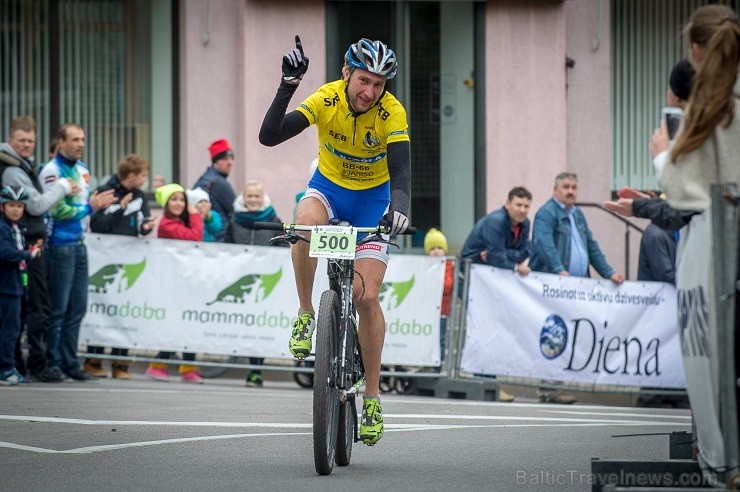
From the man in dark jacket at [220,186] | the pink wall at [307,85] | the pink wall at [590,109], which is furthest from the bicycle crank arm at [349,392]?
the pink wall at [590,109]

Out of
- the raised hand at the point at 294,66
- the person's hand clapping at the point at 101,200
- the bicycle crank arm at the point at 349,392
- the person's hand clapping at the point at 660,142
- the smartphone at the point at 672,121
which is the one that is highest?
the raised hand at the point at 294,66

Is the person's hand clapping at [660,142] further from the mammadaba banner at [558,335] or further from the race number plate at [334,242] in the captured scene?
the mammadaba banner at [558,335]

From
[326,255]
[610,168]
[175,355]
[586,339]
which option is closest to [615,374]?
[586,339]

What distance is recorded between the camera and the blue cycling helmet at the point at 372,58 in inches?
317

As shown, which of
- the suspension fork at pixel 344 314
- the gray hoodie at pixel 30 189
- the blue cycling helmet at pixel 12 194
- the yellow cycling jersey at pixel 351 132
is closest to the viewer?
the suspension fork at pixel 344 314

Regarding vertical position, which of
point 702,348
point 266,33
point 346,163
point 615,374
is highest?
point 266,33

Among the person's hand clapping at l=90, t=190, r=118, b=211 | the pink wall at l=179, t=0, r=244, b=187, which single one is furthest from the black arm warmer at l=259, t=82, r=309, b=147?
the pink wall at l=179, t=0, r=244, b=187

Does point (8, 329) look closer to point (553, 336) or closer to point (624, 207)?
point (553, 336)

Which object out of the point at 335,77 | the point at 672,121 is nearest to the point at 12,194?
the point at 335,77

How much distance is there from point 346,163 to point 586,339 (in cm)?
637

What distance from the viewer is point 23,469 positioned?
7391mm

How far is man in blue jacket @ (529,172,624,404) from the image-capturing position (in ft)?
48.2

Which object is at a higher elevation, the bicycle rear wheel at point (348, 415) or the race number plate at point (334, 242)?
the race number plate at point (334, 242)

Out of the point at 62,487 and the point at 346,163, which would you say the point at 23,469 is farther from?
the point at 346,163
